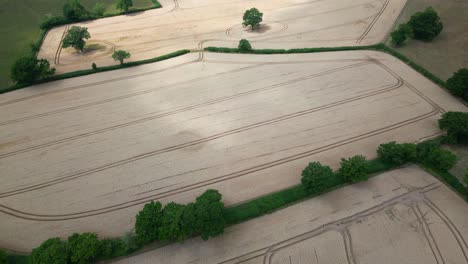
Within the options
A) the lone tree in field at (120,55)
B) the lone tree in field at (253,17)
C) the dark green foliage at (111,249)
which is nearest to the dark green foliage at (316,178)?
the dark green foliage at (111,249)

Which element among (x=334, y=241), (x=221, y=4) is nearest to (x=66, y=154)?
(x=334, y=241)

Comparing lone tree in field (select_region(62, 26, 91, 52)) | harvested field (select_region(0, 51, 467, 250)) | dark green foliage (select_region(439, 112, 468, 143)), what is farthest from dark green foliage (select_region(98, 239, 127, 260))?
lone tree in field (select_region(62, 26, 91, 52))

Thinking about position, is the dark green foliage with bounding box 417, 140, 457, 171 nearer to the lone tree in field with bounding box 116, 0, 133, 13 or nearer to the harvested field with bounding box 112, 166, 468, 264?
the harvested field with bounding box 112, 166, 468, 264

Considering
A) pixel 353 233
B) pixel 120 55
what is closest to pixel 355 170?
pixel 353 233

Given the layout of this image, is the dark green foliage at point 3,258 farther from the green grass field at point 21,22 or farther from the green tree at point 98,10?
the green tree at point 98,10

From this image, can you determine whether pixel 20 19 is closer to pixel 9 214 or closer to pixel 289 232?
pixel 9 214
